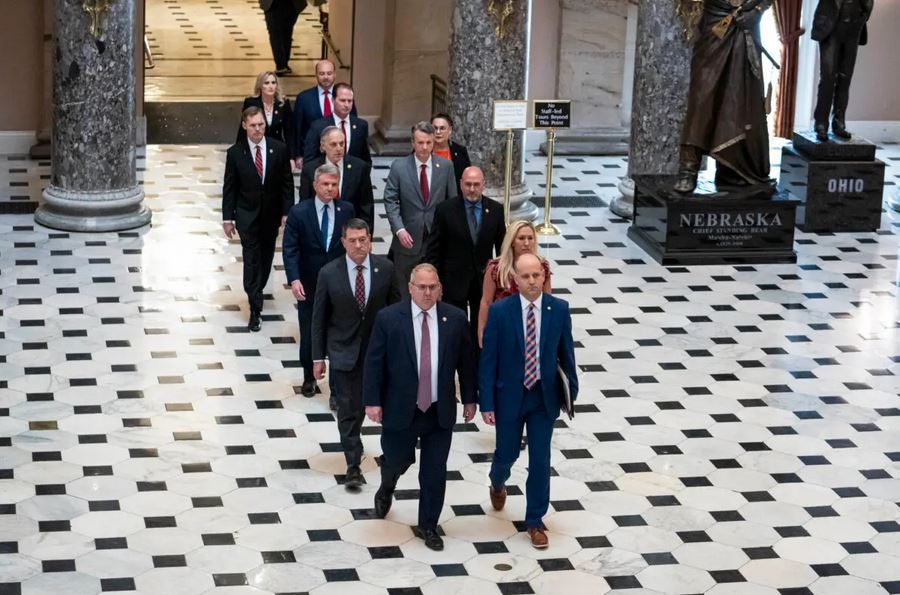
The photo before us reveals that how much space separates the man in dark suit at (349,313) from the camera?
370 inches

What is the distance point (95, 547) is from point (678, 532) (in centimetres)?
317

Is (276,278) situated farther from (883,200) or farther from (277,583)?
(883,200)

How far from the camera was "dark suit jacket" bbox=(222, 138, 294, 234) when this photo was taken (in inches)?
470

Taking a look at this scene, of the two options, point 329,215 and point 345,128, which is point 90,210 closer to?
point 345,128

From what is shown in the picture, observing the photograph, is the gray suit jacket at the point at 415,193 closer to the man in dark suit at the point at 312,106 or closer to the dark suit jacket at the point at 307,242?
the dark suit jacket at the point at 307,242

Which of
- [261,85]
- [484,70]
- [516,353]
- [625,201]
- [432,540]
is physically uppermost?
[484,70]

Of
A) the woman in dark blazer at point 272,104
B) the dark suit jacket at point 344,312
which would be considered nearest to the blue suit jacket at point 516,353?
the dark suit jacket at point 344,312

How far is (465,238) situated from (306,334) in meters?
1.33

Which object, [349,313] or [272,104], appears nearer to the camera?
[349,313]

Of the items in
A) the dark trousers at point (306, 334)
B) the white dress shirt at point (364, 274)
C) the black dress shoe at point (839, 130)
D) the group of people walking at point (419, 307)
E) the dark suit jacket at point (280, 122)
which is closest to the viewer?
the group of people walking at point (419, 307)

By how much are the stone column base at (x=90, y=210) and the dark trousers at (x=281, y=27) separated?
6.70 metres

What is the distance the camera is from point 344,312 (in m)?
9.41

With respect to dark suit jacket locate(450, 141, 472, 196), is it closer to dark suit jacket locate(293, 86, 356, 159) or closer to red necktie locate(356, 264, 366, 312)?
dark suit jacket locate(293, 86, 356, 159)

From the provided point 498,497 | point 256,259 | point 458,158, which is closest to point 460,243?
point 458,158
